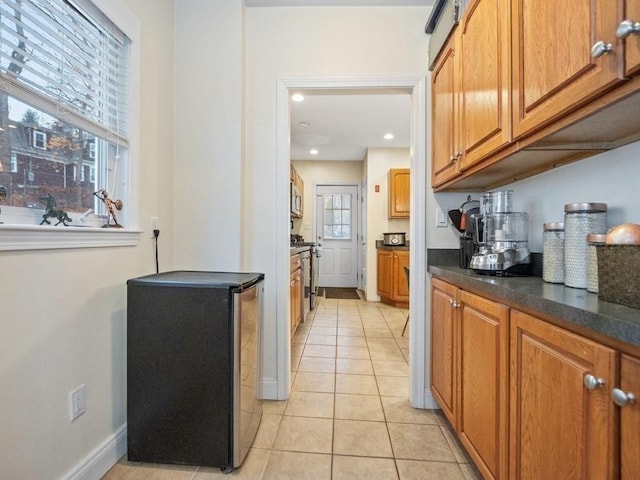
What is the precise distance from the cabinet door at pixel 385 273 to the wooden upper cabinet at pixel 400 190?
2.44 feet

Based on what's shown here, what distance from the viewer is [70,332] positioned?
124 cm

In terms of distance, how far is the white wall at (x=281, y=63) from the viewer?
2.03 m

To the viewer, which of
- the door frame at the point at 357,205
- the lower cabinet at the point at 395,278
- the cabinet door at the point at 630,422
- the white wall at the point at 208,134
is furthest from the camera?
the door frame at the point at 357,205

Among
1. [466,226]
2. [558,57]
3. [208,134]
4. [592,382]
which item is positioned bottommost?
[592,382]

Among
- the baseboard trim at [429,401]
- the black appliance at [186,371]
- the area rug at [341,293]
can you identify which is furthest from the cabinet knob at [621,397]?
the area rug at [341,293]

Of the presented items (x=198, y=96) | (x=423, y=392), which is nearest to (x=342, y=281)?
(x=423, y=392)

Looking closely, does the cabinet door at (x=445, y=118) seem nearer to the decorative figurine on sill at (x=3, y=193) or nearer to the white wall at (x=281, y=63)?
the white wall at (x=281, y=63)

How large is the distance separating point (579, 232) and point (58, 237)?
183 centimetres

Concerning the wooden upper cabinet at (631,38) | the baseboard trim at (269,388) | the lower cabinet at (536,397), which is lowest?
the baseboard trim at (269,388)

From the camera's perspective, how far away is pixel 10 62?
41.1 inches

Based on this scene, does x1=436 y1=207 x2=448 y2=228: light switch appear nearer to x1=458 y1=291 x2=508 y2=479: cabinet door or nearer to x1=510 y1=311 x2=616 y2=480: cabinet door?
x1=458 y1=291 x2=508 y2=479: cabinet door

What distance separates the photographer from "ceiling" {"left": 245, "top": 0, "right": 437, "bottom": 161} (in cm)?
351

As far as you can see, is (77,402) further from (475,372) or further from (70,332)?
(475,372)

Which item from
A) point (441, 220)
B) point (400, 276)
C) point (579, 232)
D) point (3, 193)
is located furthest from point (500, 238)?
point (400, 276)
